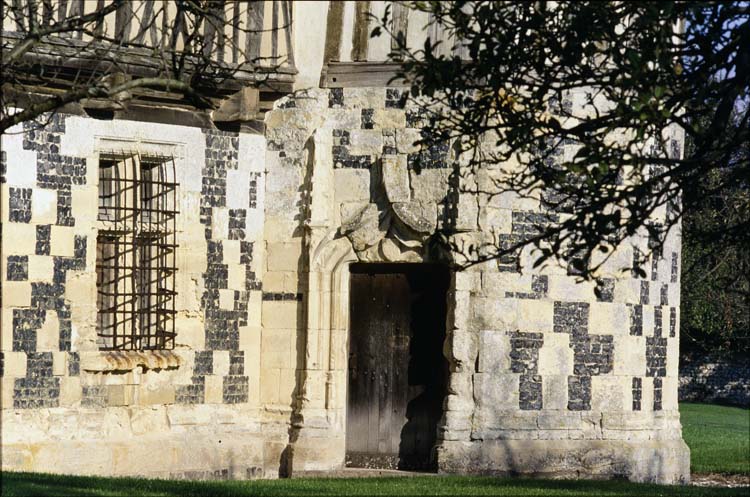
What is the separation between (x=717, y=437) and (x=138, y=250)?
1115 centimetres

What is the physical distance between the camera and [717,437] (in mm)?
20812

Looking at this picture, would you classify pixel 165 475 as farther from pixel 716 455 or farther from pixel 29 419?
pixel 716 455

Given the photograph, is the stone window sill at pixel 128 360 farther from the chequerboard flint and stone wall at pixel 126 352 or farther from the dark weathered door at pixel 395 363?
the dark weathered door at pixel 395 363

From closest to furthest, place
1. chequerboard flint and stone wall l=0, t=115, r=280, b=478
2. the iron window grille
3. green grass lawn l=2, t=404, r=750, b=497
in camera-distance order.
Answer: green grass lawn l=2, t=404, r=750, b=497, chequerboard flint and stone wall l=0, t=115, r=280, b=478, the iron window grille

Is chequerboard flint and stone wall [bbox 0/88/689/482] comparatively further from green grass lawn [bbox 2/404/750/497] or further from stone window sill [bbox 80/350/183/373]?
green grass lawn [bbox 2/404/750/497]

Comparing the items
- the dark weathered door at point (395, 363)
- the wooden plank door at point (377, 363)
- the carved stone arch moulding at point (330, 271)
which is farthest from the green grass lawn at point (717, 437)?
the carved stone arch moulding at point (330, 271)

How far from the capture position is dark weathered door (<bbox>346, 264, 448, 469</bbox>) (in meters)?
13.6

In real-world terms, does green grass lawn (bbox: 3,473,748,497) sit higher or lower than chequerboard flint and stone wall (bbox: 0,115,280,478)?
lower

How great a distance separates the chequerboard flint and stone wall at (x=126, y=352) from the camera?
470 inches

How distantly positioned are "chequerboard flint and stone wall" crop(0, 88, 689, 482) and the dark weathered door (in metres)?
0.35

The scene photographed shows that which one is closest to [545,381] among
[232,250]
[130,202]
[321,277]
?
[321,277]

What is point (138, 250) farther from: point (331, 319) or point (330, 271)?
point (331, 319)

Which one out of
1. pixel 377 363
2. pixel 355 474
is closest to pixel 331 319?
pixel 377 363

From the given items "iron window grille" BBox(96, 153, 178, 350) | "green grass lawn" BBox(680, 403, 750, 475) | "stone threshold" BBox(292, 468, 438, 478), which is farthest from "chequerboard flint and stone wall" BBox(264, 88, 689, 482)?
"green grass lawn" BBox(680, 403, 750, 475)
